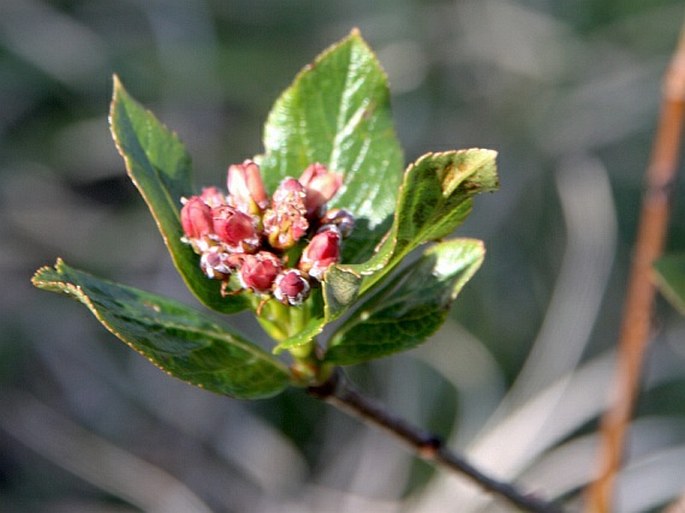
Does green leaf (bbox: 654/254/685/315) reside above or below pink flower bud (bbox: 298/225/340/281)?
above

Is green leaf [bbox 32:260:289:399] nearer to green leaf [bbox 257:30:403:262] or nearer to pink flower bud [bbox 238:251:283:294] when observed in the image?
pink flower bud [bbox 238:251:283:294]

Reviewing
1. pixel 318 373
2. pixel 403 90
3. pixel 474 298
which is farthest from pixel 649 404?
pixel 318 373

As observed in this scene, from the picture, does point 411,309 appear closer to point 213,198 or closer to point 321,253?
point 321,253

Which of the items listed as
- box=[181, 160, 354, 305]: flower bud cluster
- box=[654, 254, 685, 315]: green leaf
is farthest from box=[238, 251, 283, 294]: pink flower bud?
box=[654, 254, 685, 315]: green leaf

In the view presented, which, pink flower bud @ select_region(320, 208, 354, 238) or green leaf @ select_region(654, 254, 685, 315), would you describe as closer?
pink flower bud @ select_region(320, 208, 354, 238)

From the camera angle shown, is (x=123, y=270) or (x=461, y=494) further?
(x=123, y=270)

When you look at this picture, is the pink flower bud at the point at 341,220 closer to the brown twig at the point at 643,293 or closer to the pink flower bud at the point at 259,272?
the pink flower bud at the point at 259,272

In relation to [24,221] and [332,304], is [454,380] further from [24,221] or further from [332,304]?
[332,304]
